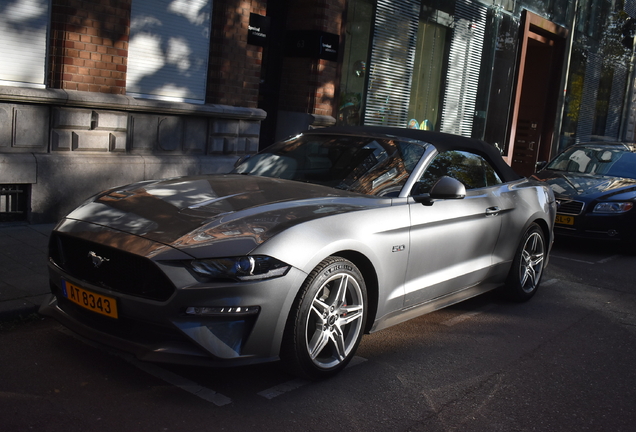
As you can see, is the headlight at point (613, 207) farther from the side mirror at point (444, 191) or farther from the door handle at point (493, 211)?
the side mirror at point (444, 191)

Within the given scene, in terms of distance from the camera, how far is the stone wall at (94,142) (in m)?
7.78

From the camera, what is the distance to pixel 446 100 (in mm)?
16578

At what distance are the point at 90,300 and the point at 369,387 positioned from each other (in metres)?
1.72

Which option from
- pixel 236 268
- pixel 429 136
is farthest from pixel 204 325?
pixel 429 136

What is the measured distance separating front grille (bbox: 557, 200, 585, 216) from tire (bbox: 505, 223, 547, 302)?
3.23 m

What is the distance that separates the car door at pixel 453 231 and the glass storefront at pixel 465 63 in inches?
295

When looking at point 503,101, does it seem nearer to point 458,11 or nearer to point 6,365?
point 458,11

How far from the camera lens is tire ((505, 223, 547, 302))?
641 cm

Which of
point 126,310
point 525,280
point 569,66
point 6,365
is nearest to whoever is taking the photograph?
point 126,310

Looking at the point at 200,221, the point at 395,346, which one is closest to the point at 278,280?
the point at 200,221

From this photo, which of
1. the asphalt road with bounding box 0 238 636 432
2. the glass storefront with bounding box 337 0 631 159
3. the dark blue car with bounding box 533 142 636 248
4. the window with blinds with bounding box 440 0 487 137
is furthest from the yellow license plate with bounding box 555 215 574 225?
the window with blinds with bounding box 440 0 487 137

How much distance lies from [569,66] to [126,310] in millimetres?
20821

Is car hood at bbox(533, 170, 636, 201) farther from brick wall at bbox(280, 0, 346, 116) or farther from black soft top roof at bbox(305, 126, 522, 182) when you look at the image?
black soft top roof at bbox(305, 126, 522, 182)

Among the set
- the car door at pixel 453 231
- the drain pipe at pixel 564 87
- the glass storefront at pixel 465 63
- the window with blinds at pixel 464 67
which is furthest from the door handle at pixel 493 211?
the drain pipe at pixel 564 87
